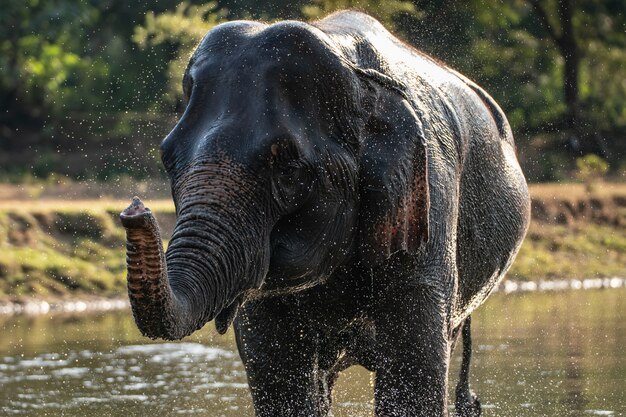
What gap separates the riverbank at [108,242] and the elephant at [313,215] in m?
13.2

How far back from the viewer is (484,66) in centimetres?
3272

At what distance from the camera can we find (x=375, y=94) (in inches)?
259

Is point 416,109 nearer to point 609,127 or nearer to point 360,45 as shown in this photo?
point 360,45

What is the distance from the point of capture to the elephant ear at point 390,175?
646 centimetres

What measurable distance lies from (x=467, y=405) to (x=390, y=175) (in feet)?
11.5

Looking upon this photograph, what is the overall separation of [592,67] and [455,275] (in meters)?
29.9

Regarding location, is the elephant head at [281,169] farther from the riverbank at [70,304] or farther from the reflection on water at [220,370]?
the riverbank at [70,304]

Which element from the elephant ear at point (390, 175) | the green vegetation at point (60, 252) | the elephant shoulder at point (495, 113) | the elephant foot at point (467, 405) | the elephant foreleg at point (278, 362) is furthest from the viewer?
the green vegetation at point (60, 252)

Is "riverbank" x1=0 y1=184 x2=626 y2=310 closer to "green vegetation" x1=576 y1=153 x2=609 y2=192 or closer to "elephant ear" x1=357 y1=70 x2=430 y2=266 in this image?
"green vegetation" x1=576 y1=153 x2=609 y2=192

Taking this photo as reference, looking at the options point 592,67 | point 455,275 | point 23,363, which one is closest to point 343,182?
point 455,275

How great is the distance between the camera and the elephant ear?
6.46 m

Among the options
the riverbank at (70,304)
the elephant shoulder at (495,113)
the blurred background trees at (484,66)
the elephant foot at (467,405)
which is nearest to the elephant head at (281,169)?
the elephant shoulder at (495,113)

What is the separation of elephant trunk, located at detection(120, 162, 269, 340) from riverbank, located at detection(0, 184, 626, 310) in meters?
14.5

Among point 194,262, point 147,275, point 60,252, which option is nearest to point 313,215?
point 194,262
